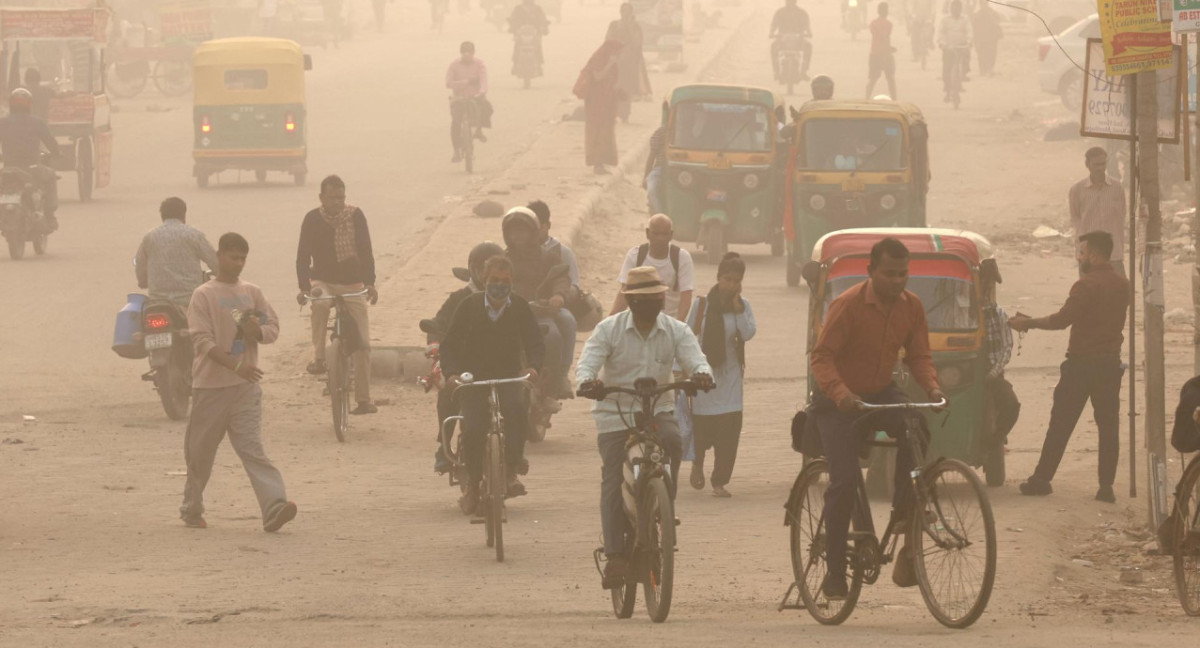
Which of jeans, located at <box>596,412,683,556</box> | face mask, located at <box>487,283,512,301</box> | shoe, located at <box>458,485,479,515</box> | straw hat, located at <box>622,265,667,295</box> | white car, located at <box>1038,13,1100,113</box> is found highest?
white car, located at <box>1038,13,1100,113</box>

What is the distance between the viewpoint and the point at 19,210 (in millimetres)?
21422

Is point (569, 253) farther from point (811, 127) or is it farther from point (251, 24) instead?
point (251, 24)

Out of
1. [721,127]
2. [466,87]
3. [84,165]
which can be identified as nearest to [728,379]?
[721,127]

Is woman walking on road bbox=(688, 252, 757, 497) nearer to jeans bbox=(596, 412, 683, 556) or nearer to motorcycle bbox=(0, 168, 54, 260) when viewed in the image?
jeans bbox=(596, 412, 683, 556)

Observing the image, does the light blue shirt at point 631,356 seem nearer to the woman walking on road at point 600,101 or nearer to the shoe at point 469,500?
the shoe at point 469,500

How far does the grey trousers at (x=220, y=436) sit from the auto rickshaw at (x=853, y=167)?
10.4 meters

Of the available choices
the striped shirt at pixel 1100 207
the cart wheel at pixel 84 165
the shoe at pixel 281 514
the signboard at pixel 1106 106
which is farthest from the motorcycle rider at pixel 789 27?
the shoe at pixel 281 514

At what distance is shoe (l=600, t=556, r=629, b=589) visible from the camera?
816 centimetres

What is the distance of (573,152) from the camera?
30828 mm

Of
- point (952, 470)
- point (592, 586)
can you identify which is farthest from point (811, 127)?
point (952, 470)

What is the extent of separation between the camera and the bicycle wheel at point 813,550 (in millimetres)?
7859

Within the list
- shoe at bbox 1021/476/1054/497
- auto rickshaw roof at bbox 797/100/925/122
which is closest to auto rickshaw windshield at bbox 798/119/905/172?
auto rickshaw roof at bbox 797/100/925/122

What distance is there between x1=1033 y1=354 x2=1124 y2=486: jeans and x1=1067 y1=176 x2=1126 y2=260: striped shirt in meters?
4.32

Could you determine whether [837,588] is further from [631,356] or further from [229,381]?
[229,381]
